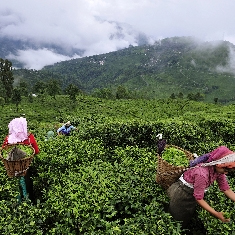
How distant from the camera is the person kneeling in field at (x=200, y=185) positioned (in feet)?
13.0

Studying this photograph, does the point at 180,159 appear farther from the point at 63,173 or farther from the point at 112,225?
the point at 63,173

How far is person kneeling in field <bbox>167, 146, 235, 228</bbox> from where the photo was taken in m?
3.95

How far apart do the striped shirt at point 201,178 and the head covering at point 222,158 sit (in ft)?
0.46

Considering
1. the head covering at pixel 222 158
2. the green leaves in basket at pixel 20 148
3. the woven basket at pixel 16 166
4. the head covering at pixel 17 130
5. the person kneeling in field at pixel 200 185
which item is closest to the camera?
the head covering at pixel 222 158

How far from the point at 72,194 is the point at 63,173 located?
1330 millimetres

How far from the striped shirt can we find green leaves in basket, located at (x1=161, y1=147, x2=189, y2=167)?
893mm

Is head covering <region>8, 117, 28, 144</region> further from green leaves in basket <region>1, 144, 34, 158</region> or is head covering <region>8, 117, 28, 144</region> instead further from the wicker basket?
the wicker basket

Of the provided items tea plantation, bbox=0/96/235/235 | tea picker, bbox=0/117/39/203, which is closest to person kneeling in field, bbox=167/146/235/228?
tea plantation, bbox=0/96/235/235

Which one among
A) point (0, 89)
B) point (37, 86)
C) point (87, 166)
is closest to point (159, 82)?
point (37, 86)

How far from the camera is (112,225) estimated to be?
4.00 m

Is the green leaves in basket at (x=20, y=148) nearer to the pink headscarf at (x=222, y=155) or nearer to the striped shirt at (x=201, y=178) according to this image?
the striped shirt at (x=201, y=178)

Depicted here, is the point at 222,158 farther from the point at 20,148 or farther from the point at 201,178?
the point at 20,148

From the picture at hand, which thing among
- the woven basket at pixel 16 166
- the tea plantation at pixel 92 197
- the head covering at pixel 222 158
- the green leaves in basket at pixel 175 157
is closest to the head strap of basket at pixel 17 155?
the woven basket at pixel 16 166

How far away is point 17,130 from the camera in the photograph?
5918 mm
